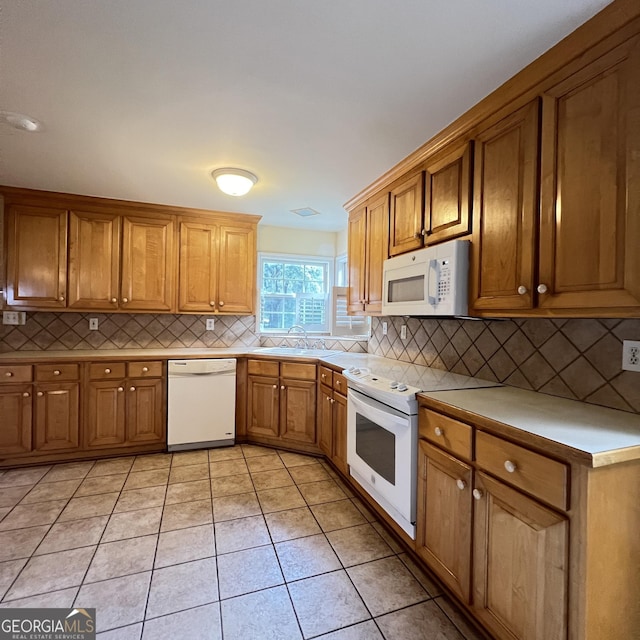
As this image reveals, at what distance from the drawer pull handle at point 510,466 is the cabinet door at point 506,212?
2.20 feet

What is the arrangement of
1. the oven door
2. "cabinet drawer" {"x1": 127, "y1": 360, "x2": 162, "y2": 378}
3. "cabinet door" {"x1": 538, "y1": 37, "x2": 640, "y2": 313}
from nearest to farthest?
"cabinet door" {"x1": 538, "y1": 37, "x2": 640, "y2": 313} < the oven door < "cabinet drawer" {"x1": 127, "y1": 360, "x2": 162, "y2": 378}

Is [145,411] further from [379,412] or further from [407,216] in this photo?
[407,216]

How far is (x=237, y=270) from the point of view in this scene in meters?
3.64

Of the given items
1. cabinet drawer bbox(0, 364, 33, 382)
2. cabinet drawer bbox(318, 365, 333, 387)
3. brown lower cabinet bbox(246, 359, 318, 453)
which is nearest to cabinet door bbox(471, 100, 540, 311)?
cabinet drawer bbox(318, 365, 333, 387)

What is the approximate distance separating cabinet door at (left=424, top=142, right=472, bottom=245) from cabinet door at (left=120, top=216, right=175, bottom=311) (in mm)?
2509

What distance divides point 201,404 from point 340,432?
139 cm

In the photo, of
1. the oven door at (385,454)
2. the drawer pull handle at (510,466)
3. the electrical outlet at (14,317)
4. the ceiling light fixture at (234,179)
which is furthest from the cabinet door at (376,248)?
the electrical outlet at (14,317)

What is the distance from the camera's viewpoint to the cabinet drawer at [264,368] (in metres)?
3.23

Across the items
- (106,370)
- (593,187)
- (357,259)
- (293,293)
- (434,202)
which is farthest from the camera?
(293,293)

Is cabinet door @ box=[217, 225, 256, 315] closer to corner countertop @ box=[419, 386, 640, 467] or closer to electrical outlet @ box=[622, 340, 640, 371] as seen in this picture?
corner countertop @ box=[419, 386, 640, 467]

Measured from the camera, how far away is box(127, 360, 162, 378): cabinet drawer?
3.05 m

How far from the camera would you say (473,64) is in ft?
4.81

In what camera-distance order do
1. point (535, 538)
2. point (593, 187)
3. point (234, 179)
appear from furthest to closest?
1. point (234, 179)
2. point (593, 187)
3. point (535, 538)

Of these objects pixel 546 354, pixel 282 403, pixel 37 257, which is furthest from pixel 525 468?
pixel 37 257
